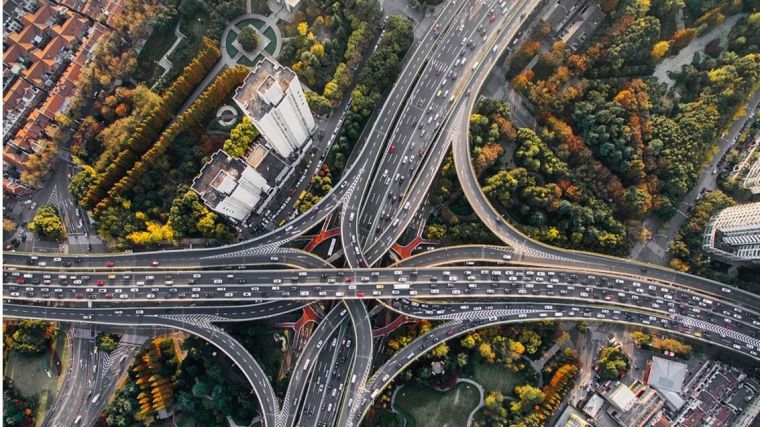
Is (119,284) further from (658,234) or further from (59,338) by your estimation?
(658,234)

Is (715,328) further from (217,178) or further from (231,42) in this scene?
(231,42)

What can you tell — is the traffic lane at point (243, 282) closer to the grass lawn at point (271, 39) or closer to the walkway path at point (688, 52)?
the walkway path at point (688, 52)

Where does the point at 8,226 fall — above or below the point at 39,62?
below

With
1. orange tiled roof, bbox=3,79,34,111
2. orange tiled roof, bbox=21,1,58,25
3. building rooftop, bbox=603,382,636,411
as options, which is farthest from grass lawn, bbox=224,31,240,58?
building rooftop, bbox=603,382,636,411

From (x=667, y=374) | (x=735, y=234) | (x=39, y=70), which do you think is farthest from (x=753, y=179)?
(x=39, y=70)

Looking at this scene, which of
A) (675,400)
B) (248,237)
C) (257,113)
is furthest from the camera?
(248,237)

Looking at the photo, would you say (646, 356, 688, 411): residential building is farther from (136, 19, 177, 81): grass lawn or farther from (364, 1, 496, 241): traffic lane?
(136, 19, 177, 81): grass lawn

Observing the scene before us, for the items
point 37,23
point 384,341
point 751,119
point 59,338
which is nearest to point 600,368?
point 384,341

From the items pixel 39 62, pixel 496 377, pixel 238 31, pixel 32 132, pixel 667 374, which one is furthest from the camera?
pixel 238 31
